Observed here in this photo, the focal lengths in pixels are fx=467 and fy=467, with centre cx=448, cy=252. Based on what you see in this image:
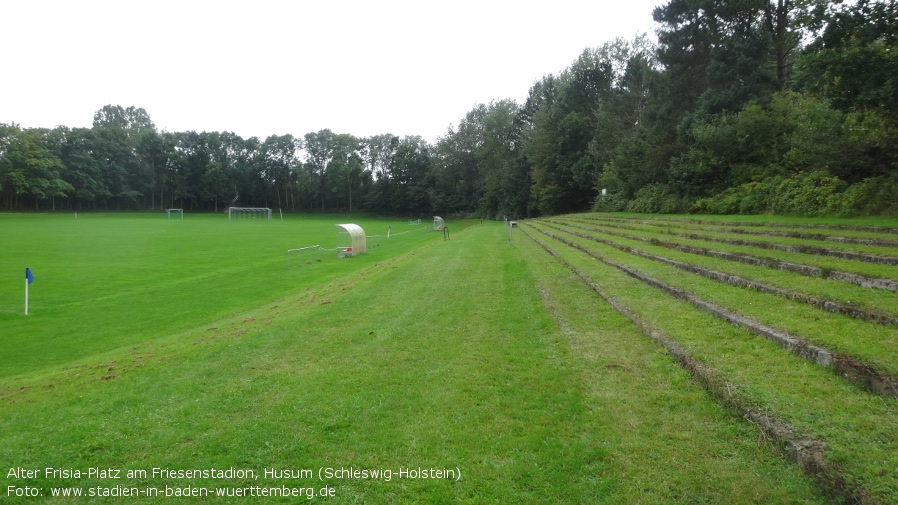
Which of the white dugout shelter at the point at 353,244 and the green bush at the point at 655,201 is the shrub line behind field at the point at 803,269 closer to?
the green bush at the point at 655,201

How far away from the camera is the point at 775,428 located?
3.43 m

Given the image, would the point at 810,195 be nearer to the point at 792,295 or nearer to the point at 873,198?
the point at 873,198

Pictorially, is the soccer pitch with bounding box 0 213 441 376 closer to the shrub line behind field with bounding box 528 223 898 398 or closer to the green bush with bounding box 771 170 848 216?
the shrub line behind field with bounding box 528 223 898 398

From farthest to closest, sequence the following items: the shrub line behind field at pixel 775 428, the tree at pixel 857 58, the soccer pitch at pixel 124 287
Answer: the tree at pixel 857 58 < the soccer pitch at pixel 124 287 < the shrub line behind field at pixel 775 428

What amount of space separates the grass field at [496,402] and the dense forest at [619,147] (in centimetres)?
790

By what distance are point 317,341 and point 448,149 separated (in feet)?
255

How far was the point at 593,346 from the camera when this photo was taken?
20.4 ft

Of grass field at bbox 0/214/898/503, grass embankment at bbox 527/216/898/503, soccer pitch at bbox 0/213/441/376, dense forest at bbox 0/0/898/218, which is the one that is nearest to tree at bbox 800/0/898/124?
dense forest at bbox 0/0/898/218

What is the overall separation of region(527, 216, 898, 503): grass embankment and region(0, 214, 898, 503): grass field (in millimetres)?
21

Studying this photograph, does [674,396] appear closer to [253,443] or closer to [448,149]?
[253,443]

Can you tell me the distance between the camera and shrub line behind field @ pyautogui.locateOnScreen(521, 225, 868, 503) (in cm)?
279

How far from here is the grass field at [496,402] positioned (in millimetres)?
3359

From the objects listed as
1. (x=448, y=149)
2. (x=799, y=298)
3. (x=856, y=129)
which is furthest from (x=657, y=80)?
(x=448, y=149)

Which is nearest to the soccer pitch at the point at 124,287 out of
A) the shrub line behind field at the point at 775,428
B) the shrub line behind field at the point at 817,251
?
the shrub line behind field at the point at 775,428
